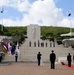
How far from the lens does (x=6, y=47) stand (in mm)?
32969

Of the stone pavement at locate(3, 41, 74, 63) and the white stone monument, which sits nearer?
the stone pavement at locate(3, 41, 74, 63)

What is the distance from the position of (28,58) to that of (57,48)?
763 cm

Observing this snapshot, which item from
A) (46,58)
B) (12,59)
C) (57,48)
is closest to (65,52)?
(57,48)

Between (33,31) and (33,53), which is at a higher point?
(33,31)

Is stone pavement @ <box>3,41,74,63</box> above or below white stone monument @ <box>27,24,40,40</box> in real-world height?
below

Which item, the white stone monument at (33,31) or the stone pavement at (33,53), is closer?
the stone pavement at (33,53)

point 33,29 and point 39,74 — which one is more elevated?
point 33,29

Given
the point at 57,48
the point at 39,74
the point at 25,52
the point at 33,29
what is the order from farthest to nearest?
the point at 33,29, the point at 57,48, the point at 25,52, the point at 39,74

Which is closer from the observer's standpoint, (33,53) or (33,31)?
(33,53)

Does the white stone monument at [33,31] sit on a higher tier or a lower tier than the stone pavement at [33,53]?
higher

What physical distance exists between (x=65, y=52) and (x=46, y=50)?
2.81 meters

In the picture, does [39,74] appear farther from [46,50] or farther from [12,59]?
[46,50]

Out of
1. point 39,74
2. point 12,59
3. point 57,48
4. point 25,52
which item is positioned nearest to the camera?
point 39,74

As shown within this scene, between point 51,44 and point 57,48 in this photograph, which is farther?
point 51,44
